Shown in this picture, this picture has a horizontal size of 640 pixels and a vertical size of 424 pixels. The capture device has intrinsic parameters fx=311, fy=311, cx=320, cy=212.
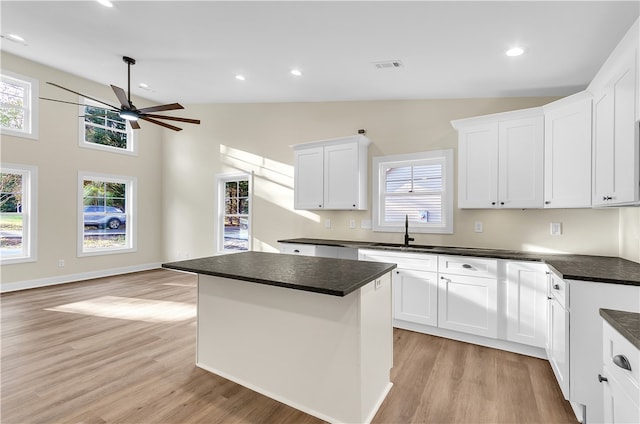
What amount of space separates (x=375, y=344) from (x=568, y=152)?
242 cm

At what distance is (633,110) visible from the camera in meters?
1.86

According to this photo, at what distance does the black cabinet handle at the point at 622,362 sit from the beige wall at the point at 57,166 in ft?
21.9

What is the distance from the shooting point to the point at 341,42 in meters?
2.94

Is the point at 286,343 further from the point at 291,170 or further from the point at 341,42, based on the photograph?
the point at 291,170

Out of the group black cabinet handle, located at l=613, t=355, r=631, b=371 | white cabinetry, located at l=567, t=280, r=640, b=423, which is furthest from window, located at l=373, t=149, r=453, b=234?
black cabinet handle, located at l=613, t=355, r=631, b=371

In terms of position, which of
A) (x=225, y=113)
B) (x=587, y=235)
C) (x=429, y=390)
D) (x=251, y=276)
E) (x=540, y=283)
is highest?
(x=225, y=113)

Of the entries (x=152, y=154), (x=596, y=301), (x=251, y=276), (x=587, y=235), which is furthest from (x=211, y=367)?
(x=152, y=154)

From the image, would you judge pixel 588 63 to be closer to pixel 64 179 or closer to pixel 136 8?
pixel 136 8

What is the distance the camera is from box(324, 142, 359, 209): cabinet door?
430 centimetres

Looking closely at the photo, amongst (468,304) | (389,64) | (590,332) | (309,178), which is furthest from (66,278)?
(590,332)

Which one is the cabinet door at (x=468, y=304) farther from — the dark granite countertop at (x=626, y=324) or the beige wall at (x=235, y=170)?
the dark granite countertop at (x=626, y=324)

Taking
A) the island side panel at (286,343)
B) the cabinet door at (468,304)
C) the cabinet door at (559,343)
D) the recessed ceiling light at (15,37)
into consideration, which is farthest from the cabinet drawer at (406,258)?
the recessed ceiling light at (15,37)

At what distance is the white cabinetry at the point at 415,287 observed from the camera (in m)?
3.31

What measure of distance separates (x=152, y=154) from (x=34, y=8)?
380cm
